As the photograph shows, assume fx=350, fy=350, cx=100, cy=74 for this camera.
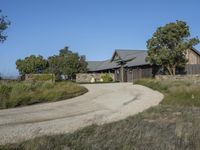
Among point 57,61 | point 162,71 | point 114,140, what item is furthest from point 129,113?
point 57,61

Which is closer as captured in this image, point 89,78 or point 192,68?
point 192,68

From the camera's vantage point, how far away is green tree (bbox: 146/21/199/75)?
3897 centimetres

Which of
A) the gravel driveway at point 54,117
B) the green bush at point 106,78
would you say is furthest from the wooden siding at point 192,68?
the gravel driveway at point 54,117

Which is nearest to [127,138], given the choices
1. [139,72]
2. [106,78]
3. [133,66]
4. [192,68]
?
[192,68]

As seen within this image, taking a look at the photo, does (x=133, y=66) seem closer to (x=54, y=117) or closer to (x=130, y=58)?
(x=130, y=58)

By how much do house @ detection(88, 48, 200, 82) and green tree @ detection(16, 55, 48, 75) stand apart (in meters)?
15.0

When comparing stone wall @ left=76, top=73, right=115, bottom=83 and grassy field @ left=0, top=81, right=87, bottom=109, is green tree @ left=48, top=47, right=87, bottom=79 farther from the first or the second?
grassy field @ left=0, top=81, right=87, bottom=109

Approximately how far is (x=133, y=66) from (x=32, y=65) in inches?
1201

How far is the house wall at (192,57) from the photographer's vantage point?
4450cm

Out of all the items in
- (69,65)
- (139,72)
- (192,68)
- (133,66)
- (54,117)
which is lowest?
(54,117)

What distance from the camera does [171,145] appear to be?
29.2 feet

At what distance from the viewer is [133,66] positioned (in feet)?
163

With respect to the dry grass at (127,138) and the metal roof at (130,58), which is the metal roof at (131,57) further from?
the dry grass at (127,138)

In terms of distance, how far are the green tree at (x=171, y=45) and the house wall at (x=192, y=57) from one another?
155 inches
